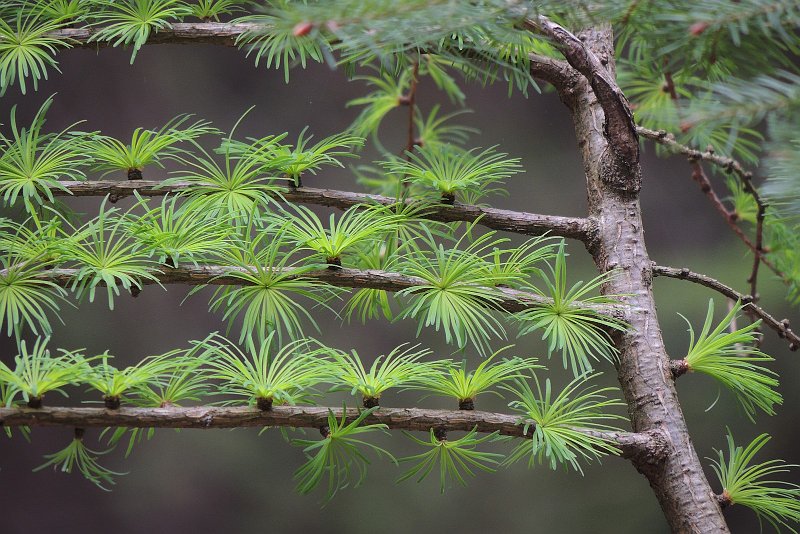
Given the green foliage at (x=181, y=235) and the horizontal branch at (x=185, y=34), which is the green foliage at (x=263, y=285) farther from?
the horizontal branch at (x=185, y=34)

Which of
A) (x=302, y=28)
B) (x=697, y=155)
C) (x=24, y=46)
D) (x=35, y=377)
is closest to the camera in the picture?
(x=302, y=28)

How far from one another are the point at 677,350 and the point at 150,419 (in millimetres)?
1359

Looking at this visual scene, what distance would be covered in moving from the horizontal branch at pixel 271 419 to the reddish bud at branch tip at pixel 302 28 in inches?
11.2

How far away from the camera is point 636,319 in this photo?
57cm

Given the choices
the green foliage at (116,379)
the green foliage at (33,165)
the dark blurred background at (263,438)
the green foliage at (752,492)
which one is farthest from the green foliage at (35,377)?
the dark blurred background at (263,438)

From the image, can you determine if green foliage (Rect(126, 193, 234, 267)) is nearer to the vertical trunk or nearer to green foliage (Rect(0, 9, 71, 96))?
Answer: green foliage (Rect(0, 9, 71, 96))

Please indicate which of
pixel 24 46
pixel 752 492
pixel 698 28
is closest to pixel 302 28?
pixel 698 28

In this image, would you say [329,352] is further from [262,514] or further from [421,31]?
[262,514]

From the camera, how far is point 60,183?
0.55 m

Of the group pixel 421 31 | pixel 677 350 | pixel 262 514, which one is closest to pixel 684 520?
pixel 421 31

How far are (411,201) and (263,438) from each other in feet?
3.92

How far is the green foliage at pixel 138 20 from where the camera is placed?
1.83ft

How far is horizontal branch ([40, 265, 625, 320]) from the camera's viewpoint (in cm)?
50

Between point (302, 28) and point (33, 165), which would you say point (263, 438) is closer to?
point (33, 165)
